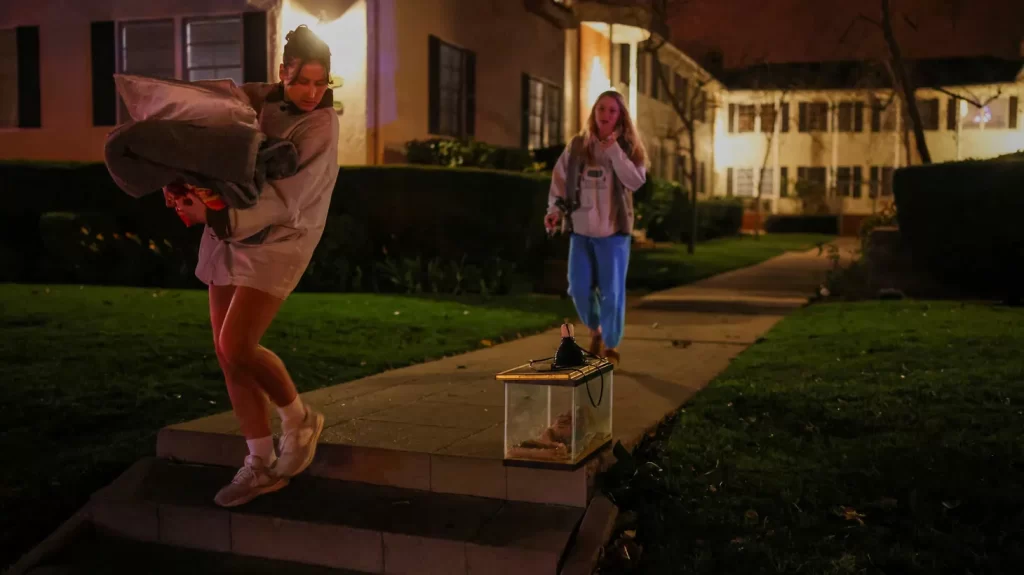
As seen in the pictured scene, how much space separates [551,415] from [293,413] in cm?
109

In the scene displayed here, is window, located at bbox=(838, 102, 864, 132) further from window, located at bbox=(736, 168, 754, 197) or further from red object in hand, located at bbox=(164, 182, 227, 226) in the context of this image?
red object in hand, located at bbox=(164, 182, 227, 226)

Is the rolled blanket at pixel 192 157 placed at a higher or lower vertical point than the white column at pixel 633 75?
lower

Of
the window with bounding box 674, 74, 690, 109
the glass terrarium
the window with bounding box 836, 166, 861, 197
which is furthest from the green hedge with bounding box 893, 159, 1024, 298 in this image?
the window with bounding box 836, 166, 861, 197

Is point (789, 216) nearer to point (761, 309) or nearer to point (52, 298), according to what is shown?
point (761, 309)

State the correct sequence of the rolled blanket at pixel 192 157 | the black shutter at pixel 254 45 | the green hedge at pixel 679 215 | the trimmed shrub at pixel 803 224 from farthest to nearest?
1. the trimmed shrub at pixel 803 224
2. the green hedge at pixel 679 215
3. the black shutter at pixel 254 45
4. the rolled blanket at pixel 192 157

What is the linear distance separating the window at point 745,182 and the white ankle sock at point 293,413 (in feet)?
131

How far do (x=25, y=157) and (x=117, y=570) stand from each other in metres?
12.5

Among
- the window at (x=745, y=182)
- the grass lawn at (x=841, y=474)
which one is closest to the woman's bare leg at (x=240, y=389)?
the grass lawn at (x=841, y=474)

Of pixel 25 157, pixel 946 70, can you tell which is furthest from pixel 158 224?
pixel 946 70

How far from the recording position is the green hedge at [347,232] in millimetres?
12188

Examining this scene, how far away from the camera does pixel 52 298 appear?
9836 millimetres

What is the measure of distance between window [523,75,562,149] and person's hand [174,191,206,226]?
1492 centimetres

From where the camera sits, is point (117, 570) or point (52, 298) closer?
point (117, 570)

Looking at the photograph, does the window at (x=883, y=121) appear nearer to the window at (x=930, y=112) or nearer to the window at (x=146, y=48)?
the window at (x=930, y=112)
